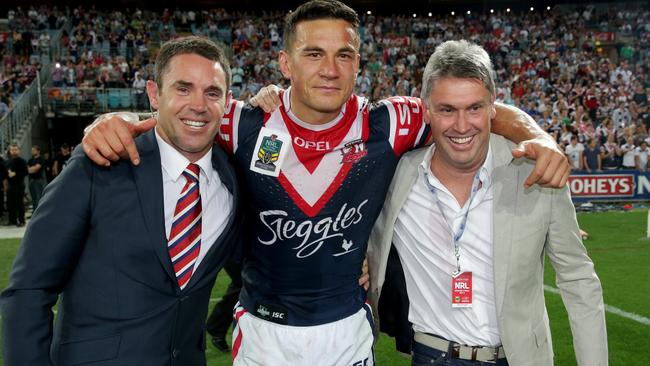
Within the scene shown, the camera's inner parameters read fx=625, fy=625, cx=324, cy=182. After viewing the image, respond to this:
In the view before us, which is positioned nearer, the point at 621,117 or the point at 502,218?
the point at 502,218

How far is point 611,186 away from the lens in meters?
15.4

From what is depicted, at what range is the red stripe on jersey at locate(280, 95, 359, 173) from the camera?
3033mm

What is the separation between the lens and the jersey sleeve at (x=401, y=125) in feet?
10.3

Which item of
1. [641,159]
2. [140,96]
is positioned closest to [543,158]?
[641,159]

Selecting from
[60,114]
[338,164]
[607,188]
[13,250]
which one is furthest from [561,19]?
[338,164]

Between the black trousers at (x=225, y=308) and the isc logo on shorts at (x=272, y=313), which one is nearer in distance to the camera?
the isc logo on shorts at (x=272, y=313)

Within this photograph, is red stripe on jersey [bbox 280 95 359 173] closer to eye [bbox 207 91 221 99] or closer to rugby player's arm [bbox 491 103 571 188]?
eye [bbox 207 91 221 99]

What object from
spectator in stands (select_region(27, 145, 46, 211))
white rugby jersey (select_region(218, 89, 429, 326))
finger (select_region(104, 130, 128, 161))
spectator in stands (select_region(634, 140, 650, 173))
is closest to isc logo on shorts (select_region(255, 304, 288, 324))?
white rugby jersey (select_region(218, 89, 429, 326))

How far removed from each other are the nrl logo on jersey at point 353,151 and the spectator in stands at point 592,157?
14.2 metres

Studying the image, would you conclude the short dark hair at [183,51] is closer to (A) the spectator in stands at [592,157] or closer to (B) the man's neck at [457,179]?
(B) the man's neck at [457,179]

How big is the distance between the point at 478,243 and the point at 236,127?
4.18ft

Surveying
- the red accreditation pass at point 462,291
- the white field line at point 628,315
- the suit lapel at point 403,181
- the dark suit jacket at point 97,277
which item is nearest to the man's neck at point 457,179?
the suit lapel at point 403,181

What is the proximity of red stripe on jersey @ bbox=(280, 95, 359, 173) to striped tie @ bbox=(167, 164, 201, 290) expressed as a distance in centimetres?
66

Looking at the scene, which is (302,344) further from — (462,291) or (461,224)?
(461,224)
